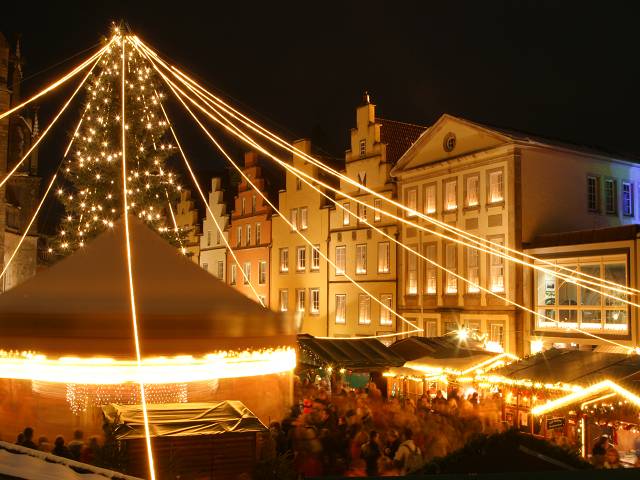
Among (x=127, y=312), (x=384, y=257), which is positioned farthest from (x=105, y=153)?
(x=384, y=257)

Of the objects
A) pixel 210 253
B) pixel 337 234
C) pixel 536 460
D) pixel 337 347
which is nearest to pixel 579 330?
pixel 337 347

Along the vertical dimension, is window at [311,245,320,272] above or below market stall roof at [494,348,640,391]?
above

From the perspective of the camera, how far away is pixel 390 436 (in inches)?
478

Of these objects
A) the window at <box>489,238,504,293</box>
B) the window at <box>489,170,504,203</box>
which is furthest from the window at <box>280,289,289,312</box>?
the window at <box>489,170,504,203</box>

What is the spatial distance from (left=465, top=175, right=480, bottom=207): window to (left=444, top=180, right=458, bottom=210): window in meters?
0.64

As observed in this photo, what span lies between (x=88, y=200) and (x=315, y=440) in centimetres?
1322

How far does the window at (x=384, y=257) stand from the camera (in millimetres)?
33031

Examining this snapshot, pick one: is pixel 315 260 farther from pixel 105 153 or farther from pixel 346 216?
pixel 105 153

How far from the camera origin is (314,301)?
36.8 meters

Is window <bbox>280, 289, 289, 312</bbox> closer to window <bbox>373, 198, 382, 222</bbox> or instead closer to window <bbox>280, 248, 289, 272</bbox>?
window <bbox>280, 248, 289, 272</bbox>

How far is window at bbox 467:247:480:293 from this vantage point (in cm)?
2873

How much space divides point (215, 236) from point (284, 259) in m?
6.96

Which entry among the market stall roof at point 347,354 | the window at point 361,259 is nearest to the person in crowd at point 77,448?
the market stall roof at point 347,354

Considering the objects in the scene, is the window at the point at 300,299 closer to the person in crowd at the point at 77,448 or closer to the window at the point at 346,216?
the window at the point at 346,216
